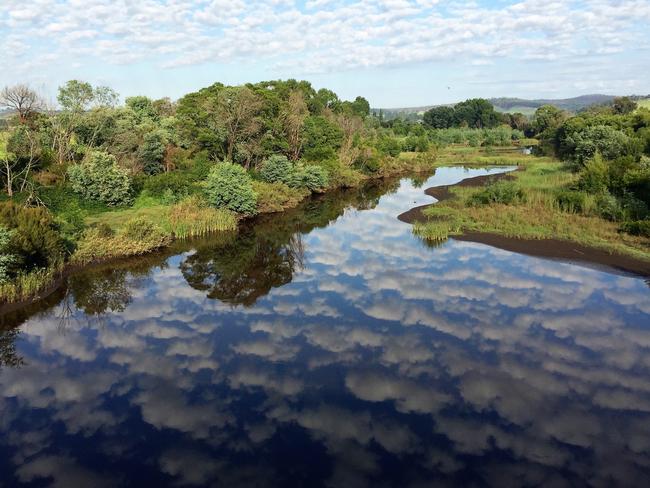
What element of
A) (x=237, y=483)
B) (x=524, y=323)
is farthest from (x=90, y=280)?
(x=524, y=323)

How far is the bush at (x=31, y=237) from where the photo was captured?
23.0 m

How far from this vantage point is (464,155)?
10462 centimetres

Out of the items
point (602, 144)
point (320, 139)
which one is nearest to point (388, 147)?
point (320, 139)

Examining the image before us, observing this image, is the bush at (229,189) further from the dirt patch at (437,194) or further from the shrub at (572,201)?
the shrub at (572,201)

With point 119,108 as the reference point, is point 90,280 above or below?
below

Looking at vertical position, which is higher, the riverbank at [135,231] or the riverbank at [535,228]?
the riverbank at [135,231]

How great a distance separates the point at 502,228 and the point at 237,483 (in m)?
30.0

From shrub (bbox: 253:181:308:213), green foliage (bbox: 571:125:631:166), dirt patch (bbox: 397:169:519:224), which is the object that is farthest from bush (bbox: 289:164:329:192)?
green foliage (bbox: 571:125:631:166)

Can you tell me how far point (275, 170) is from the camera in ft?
167

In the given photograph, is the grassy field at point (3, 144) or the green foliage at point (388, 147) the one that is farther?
the green foliage at point (388, 147)

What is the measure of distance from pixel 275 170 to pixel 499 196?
23.0 metres

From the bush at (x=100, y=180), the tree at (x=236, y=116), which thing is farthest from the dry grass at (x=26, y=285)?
the tree at (x=236, y=116)

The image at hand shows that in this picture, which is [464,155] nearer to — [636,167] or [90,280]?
[636,167]

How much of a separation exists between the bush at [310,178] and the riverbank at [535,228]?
560 inches
